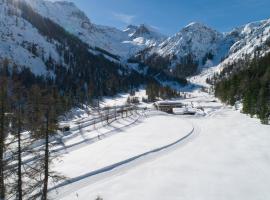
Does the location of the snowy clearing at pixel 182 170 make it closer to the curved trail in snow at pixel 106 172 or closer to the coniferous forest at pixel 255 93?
the curved trail in snow at pixel 106 172

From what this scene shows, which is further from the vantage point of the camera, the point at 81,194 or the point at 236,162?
the point at 236,162

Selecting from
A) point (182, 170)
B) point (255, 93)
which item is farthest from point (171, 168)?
point (255, 93)

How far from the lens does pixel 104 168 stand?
1633 inches

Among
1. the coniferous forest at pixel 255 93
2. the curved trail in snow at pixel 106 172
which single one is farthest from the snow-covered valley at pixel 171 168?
the coniferous forest at pixel 255 93

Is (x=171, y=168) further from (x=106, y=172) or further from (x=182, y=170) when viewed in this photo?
(x=106, y=172)

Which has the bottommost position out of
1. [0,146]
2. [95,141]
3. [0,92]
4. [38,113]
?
[95,141]

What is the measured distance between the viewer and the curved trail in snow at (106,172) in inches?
1320

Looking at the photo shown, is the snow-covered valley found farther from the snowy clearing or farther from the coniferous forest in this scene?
the coniferous forest

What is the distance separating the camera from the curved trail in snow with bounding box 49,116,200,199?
33.5 m

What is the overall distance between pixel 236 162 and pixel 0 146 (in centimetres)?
3222

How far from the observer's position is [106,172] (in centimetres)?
4062

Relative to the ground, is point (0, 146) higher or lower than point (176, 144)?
higher

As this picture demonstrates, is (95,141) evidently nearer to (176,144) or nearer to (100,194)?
(176,144)

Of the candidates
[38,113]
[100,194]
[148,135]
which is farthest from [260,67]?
[38,113]
